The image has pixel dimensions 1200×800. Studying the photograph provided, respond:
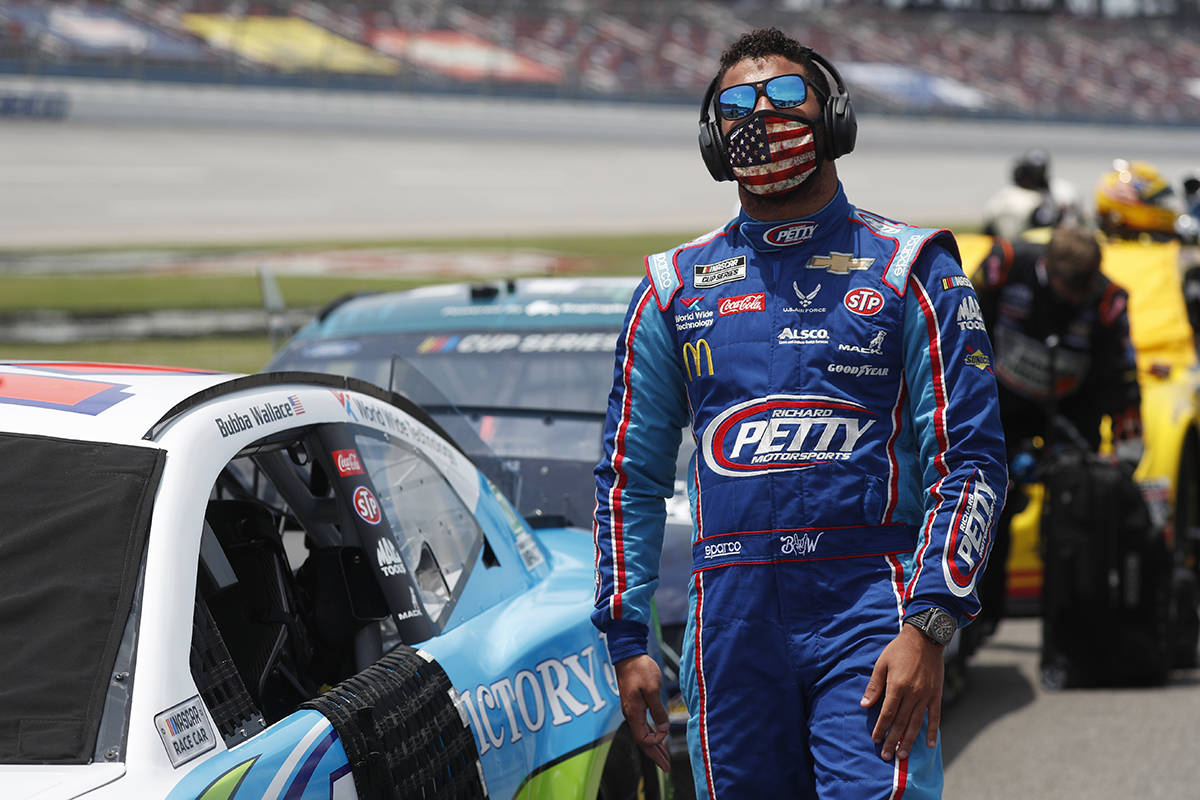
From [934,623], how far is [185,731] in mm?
1172

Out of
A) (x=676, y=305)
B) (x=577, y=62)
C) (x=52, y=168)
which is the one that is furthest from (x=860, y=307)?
(x=577, y=62)

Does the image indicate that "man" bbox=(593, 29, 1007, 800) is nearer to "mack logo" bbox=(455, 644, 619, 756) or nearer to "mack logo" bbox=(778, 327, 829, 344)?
"mack logo" bbox=(778, 327, 829, 344)

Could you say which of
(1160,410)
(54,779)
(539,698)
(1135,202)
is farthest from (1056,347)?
(54,779)

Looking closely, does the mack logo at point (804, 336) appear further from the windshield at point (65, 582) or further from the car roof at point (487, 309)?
the car roof at point (487, 309)

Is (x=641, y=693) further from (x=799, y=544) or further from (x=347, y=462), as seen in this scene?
(x=347, y=462)

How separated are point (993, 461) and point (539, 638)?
1153mm

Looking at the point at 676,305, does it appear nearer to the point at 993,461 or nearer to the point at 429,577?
the point at 993,461

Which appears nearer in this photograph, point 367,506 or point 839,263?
point 839,263

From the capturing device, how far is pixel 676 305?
2.77m

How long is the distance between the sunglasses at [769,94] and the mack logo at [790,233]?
217 millimetres

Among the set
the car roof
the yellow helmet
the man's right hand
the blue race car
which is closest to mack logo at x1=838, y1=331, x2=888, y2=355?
the man's right hand

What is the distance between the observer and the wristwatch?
2424 mm

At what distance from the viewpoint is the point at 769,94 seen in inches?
108

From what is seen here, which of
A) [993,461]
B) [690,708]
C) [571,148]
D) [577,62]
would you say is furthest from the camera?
[577,62]
